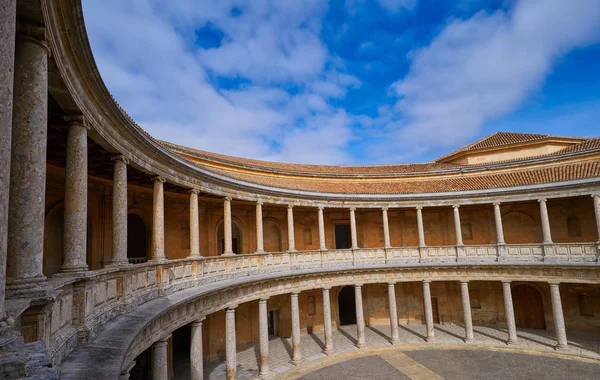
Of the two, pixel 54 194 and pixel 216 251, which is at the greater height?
pixel 54 194

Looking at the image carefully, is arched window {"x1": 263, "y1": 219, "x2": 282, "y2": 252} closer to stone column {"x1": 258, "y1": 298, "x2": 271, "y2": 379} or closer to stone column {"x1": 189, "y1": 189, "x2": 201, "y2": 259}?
stone column {"x1": 258, "y1": 298, "x2": 271, "y2": 379}

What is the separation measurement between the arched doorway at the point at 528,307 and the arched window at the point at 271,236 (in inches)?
671

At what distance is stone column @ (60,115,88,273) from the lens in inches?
271

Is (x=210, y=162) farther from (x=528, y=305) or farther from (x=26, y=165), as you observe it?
(x=528, y=305)

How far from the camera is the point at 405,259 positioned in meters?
23.8

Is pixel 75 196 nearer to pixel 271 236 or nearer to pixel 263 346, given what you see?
pixel 263 346

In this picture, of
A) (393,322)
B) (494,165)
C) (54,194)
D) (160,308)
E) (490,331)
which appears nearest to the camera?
(160,308)

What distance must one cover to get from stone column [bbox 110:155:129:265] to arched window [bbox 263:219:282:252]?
1445cm

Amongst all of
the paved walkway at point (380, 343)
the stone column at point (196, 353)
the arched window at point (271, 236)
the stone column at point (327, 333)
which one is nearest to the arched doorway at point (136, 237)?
the paved walkway at point (380, 343)

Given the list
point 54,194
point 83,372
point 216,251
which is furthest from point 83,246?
point 216,251

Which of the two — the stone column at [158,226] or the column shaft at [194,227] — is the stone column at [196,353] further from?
the stone column at [158,226]

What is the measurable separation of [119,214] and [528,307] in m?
26.9

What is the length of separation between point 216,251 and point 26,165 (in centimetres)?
1620

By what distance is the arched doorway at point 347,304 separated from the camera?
28812 millimetres
